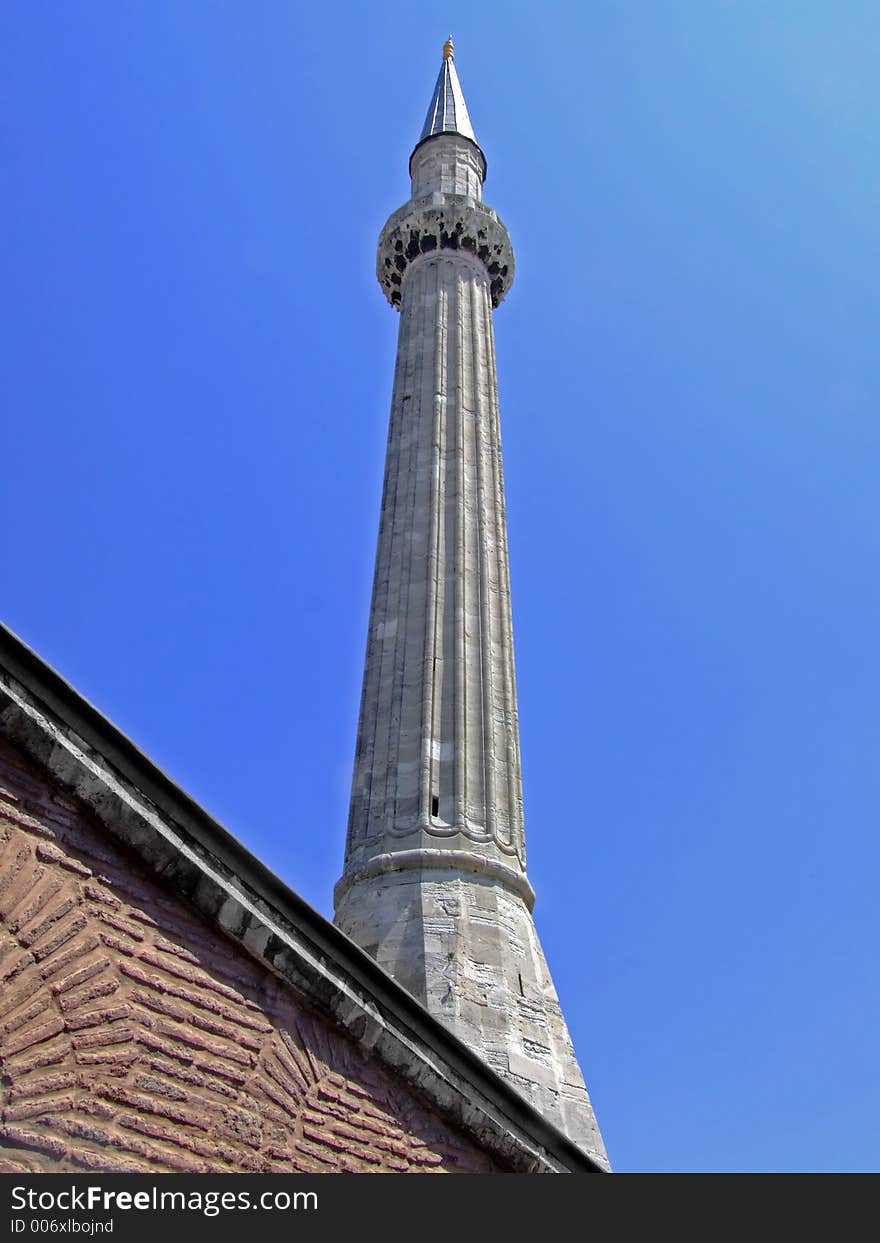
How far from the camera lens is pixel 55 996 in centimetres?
375

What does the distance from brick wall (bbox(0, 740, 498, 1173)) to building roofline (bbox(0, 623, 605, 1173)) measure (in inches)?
3.2

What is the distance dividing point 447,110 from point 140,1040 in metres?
19.0

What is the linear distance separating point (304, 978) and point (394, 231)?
14.6m

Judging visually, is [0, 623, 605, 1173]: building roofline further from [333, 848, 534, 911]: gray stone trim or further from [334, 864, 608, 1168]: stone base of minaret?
[333, 848, 534, 911]: gray stone trim

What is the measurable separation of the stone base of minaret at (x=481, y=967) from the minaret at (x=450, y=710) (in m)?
0.02

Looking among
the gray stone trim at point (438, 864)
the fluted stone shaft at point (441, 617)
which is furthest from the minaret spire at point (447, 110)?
the gray stone trim at point (438, 864)

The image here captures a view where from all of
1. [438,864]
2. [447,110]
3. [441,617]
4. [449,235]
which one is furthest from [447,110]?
[438,864]

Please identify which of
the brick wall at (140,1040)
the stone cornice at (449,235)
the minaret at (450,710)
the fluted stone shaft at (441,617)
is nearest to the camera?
the brick wall at (140,1040)

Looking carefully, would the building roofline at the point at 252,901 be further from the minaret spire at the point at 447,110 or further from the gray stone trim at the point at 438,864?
the minaret spire at the point at 447,110

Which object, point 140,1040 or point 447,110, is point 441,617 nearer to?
point 140,1040

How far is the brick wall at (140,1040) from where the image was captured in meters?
3.61

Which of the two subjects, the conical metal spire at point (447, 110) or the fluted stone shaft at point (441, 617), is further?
the conical metal spire at point (447, 110)

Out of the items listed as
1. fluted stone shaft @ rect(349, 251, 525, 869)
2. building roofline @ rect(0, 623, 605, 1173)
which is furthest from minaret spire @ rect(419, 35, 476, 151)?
building roofline @ rect(0, 623, 605, 1173)
